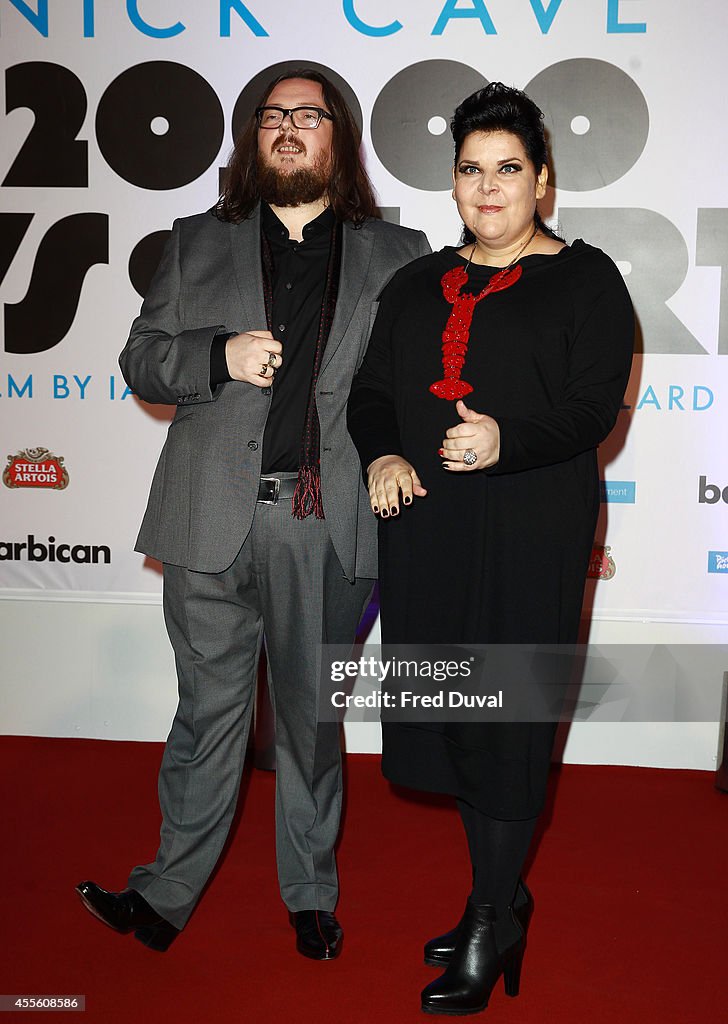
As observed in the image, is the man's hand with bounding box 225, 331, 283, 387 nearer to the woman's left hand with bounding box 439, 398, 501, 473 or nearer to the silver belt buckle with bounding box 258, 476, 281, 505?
the silver belt buckle with bounding box 258, 476, 281, 505

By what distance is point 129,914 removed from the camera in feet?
7.68

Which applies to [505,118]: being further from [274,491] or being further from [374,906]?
[374,906]

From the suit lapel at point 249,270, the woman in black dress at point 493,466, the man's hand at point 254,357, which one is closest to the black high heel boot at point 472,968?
the woman in black dress at point 493,466

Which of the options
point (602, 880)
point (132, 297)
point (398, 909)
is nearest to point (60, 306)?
point (132, 297)

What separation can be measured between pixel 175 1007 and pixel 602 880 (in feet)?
4.04

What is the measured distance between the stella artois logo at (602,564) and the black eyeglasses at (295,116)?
1883 millimetres

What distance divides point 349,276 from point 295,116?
14.5 inches

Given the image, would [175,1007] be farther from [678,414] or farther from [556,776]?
[678,414]

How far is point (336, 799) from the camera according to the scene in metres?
2.46

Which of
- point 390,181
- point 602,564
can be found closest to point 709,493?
point 602,564

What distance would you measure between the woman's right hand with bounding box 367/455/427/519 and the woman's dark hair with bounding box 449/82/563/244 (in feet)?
2.12

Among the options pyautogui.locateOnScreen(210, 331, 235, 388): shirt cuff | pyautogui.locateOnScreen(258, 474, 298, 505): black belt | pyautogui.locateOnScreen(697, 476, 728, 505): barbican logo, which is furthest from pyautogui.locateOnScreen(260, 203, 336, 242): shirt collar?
pyautogui.locateOnScreen(697, 476, 728, 505): barbican logo

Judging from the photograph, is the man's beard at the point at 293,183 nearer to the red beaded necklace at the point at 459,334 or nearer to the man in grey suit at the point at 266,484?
the man in grey suit at the point at 266,484

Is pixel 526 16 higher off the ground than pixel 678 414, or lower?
higher
